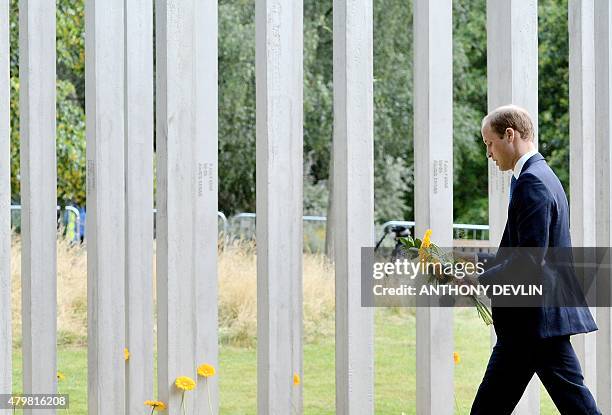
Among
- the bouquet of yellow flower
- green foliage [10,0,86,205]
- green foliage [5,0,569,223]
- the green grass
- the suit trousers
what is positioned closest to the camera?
the suit trousers

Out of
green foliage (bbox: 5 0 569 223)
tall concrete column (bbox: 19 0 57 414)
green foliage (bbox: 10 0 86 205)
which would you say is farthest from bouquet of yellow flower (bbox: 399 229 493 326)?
green foliage (bbox: 5 0 569 223)

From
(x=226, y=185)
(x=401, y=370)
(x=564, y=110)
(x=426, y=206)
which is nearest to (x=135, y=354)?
(x=426, y=206)

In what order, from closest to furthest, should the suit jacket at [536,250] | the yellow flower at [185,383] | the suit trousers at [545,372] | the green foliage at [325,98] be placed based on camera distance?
the suit jacket at [536,250] → the suit trousers at [545,372] → the yellow flower at [185,383] → the green foliage at [325,98]

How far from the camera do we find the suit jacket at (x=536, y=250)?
3.35m

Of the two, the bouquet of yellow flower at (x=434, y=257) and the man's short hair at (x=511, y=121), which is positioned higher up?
the man's short hair at (x=511, y=121)

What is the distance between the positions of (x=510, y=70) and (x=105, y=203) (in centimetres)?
184

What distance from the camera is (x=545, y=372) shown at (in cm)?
352

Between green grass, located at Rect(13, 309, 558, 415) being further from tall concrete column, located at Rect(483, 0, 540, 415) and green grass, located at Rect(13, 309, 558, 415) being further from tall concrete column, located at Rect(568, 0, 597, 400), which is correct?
tall concrete column, located at Rect(483, 0, 540, 415)

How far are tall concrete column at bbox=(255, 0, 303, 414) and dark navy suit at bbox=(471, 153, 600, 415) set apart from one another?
84 cm

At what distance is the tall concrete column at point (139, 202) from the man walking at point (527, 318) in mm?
1614

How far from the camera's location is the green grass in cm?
705

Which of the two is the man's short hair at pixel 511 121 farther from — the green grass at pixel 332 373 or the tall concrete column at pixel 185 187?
the green grass at pixel 332 373

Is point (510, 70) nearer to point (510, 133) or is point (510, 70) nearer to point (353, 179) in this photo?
point (510, 133)

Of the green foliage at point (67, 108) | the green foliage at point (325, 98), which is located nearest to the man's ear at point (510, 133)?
the green foliage at point (67, 108)
